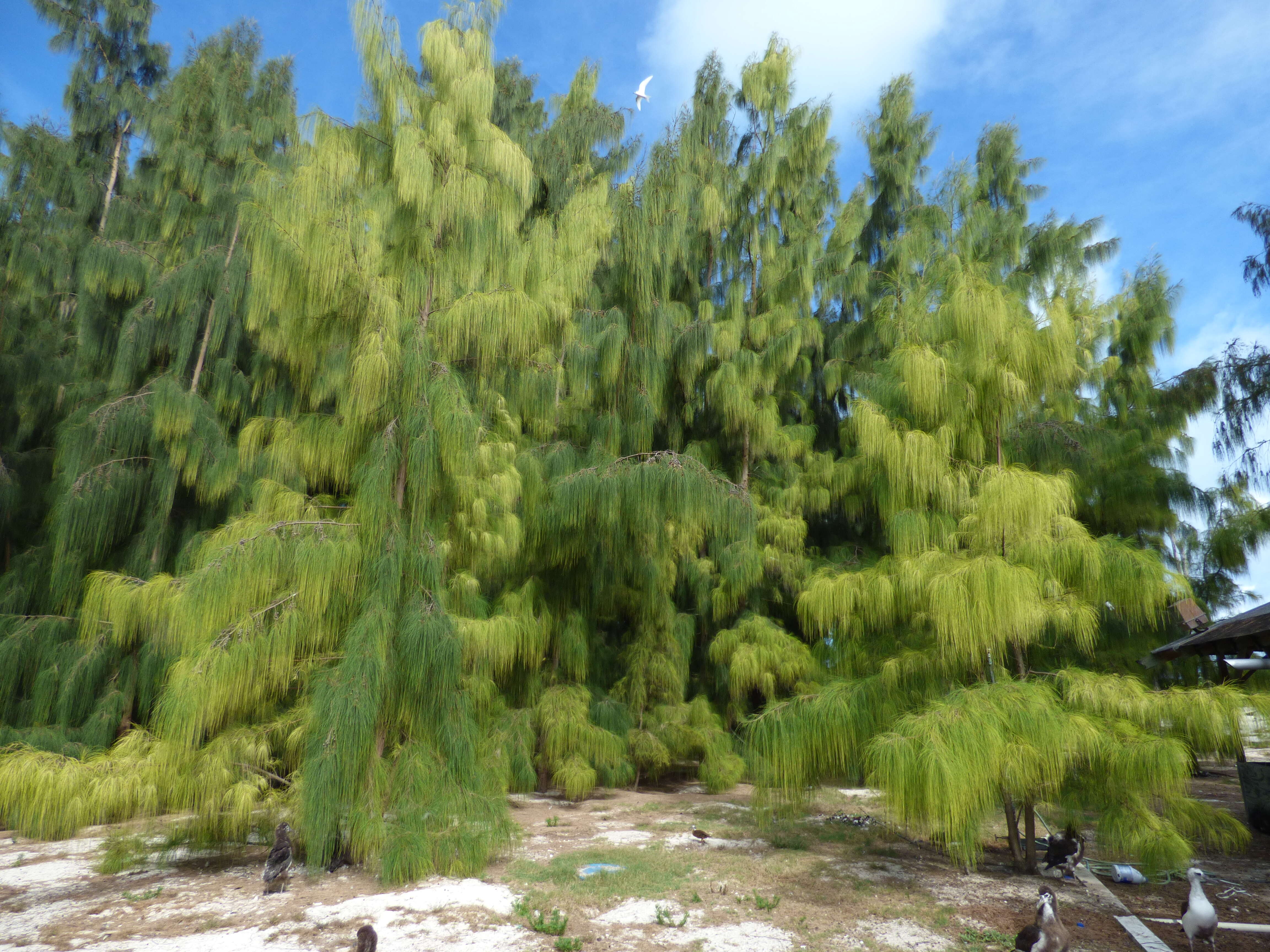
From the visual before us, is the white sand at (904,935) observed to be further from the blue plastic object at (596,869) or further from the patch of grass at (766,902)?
the blue plastic object at (596,869)

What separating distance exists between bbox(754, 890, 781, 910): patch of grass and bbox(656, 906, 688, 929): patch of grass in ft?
1.22

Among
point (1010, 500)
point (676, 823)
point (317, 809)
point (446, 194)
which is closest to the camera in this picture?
point (317, 809)

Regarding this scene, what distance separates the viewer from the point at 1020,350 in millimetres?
3814

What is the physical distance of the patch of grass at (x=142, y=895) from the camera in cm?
325

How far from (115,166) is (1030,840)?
913 cm

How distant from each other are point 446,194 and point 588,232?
1.11 metres

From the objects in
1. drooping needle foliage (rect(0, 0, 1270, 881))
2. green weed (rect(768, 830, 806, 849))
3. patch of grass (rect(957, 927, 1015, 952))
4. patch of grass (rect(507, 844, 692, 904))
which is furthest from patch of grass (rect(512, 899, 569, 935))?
green weed (rect(768, 830, 806, 849))

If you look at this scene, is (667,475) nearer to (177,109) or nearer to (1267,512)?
(1267,512)

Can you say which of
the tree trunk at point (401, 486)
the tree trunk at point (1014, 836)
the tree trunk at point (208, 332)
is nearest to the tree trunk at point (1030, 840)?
the tree trunk at point (1014, 836)

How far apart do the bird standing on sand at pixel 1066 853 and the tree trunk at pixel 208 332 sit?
6.27m

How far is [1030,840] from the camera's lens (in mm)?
3730

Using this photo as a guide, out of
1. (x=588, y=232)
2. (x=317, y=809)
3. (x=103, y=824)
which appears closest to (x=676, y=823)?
(x=317, y=809)

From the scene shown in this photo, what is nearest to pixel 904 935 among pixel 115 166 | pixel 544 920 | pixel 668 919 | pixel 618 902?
pixel 668 919

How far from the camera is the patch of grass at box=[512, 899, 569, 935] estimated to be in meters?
2.91
